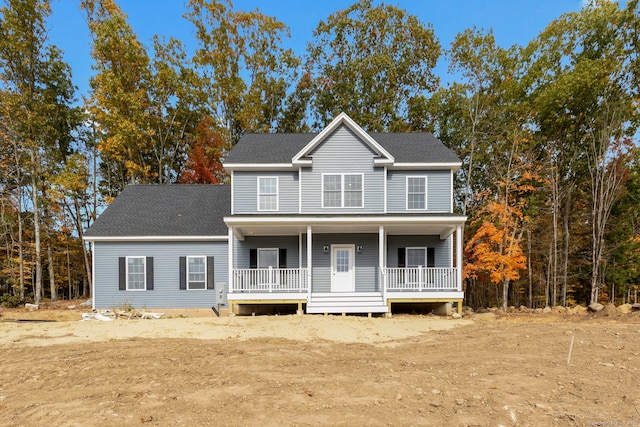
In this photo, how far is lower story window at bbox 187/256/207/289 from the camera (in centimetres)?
1451

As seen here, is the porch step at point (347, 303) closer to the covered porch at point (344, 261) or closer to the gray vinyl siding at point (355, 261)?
the covered porch at point (344, 261)

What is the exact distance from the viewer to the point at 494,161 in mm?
20078

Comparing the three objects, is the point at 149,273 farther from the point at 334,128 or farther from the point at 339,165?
the point at 334,128

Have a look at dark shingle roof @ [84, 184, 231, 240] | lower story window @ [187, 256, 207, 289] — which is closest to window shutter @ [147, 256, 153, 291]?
dark shingle roof @ [84, 184, 231, 240]

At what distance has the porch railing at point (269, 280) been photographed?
13.0m

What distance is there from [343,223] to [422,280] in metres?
4.01

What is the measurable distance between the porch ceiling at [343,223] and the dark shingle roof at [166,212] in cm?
221

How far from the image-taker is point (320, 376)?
5680mm

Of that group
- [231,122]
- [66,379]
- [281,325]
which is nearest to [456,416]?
[66,379]

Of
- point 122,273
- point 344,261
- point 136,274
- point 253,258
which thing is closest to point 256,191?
point 253,258

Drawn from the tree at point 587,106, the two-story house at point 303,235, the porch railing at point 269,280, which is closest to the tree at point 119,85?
the two-story house at point 303,235

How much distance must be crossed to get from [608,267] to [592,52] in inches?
451

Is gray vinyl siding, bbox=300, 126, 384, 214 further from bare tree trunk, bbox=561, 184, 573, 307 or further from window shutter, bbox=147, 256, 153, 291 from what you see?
bare tree trunk, bbox=561, 184, 573, 307

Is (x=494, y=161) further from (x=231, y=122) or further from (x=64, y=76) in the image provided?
(x=64, y=76)
